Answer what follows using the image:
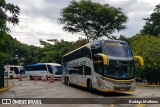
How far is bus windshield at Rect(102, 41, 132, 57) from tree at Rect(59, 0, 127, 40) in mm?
31597

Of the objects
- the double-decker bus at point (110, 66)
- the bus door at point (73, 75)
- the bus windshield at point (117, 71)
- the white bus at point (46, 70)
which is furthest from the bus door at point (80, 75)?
the white bus at point (46, 70)

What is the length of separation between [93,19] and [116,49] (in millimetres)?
32522

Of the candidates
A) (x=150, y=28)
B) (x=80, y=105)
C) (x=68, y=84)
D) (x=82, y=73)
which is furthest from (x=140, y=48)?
(x=150, y=28)

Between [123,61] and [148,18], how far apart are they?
4896 cm

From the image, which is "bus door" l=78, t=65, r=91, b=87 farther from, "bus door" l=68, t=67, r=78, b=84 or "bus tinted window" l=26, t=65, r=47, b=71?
"bus tinted window" l=26, t=65, r=47, b=71

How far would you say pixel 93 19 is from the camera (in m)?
52.0

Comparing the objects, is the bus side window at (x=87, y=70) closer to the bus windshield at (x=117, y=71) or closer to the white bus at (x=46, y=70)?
the bus windshield at (x=117, y=71)

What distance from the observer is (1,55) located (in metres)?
24.5

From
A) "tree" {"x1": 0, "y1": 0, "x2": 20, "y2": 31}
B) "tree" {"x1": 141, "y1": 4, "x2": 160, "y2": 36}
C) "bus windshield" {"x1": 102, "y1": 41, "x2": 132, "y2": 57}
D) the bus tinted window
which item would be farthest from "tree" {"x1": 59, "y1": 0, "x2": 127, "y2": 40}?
"bus windshield" {"x1": 102, "y1": 41, "x2": 132, "y2": 57}

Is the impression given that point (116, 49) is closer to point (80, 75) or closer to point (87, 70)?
point (87, 70)

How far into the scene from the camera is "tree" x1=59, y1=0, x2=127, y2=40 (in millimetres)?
51844

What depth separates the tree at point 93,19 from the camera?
51844 millimetres

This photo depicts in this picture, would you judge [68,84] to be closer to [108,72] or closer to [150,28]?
[108,72]

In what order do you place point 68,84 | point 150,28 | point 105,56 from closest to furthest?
point 105,56
point 68,84
point 150,28
